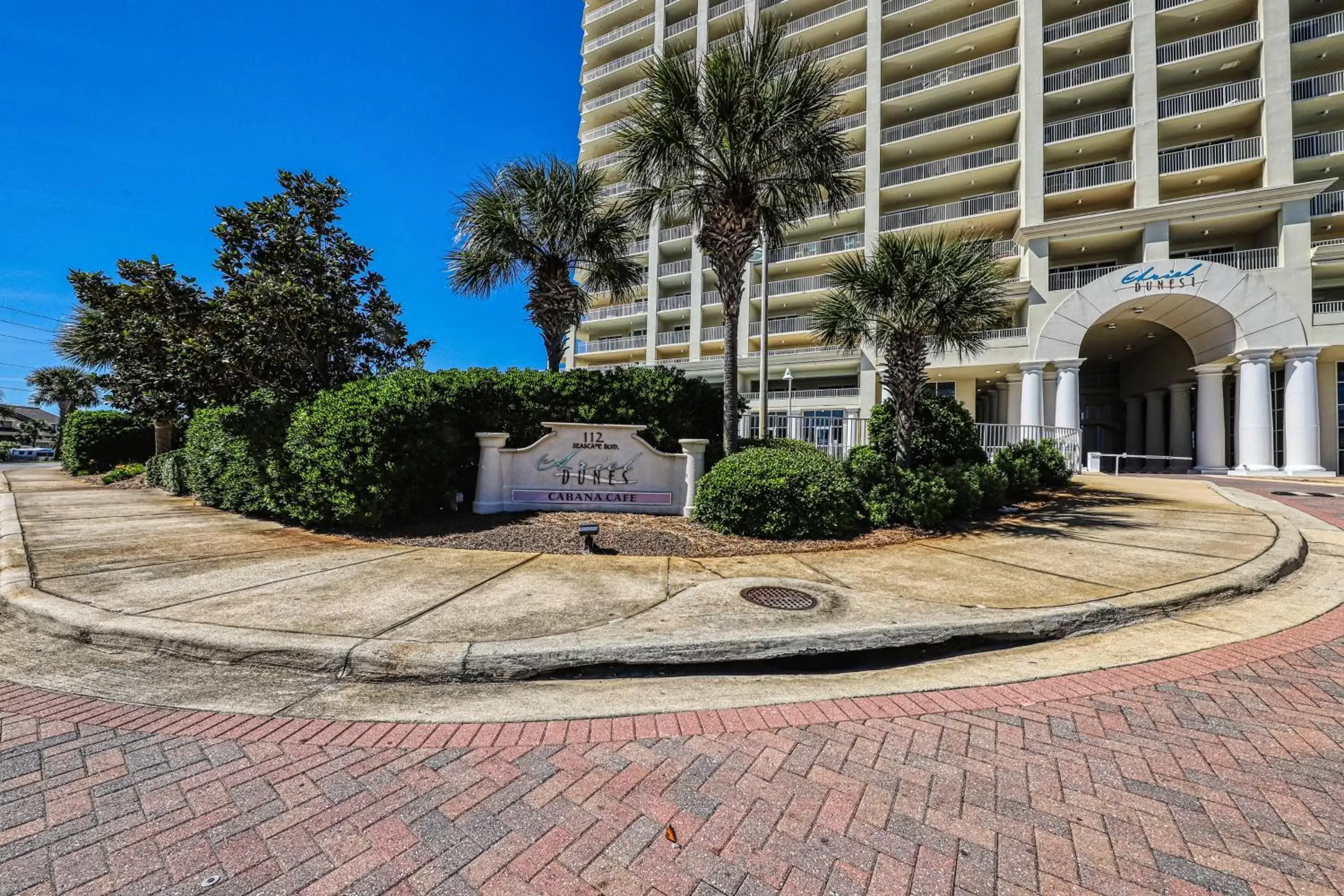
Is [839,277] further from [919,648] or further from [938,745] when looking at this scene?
[938,745]

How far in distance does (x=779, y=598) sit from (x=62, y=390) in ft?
211

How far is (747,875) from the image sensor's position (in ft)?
5.94

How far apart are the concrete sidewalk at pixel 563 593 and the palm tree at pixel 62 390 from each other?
40825 millimetres

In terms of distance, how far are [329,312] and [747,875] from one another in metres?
11.0

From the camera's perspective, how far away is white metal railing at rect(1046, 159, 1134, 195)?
2358 centimetres

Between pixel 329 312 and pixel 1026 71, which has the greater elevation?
pixel 1026 71

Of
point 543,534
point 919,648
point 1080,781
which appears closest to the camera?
point 1080,781

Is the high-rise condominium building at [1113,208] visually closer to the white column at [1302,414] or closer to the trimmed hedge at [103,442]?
the white column at [1302,414]

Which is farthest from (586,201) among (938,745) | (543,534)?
(938,745)

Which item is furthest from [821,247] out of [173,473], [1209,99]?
[173,473]

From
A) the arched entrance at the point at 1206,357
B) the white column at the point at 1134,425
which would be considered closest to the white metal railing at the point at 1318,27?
the arched entrance at the point at 1206,357

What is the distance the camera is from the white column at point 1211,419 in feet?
67.2

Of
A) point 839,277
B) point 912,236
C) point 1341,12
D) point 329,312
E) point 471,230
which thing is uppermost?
point 1341,12

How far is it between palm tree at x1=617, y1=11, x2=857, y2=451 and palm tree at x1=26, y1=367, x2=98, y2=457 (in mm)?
43405
